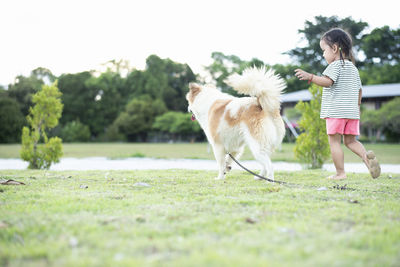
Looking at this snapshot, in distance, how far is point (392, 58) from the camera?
126 ft

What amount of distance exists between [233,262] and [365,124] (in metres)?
30.3

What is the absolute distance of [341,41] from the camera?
430 centimetres

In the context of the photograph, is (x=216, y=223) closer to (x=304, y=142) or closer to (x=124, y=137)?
(x=304, y=142)

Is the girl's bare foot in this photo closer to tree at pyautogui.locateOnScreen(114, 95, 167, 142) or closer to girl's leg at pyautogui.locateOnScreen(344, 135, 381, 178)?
girl's leg at pyautogui.locateOnScreen(344, 135, 381, 178)

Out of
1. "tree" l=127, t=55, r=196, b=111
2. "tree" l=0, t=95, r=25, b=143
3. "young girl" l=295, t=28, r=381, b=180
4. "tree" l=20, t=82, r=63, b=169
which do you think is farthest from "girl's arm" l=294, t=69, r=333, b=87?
"tree" l=127, t=55, r=196, b=111

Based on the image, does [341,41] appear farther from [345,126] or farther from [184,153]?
[184,153]

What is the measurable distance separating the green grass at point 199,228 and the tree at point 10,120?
84.2 ft

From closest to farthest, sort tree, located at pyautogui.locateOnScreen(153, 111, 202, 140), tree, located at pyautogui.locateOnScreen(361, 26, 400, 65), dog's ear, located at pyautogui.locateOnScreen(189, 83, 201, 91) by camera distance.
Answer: dog's ear, located at pyautogui.locateOnScreen(189, 83, 201, 91) < tree, located at pyautogui.locateOnScreen(361, 26, 400, 65) < tree, located at pyautogui.locateOnScreen(153, 111, 202, 140)

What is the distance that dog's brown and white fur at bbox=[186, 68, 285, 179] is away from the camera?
4219mm

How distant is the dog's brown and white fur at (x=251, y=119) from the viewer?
4219mm

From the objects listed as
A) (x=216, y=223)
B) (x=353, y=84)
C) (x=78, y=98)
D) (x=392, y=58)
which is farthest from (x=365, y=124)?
(x=78, y=98)

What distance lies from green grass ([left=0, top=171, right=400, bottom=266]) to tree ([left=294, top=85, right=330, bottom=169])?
4240 millimetres

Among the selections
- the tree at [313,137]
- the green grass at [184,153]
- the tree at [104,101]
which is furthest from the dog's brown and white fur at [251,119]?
the tree at [104,101]

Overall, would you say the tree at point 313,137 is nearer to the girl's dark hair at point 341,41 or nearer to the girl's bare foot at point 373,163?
the girl's dark hair at point 341,41
